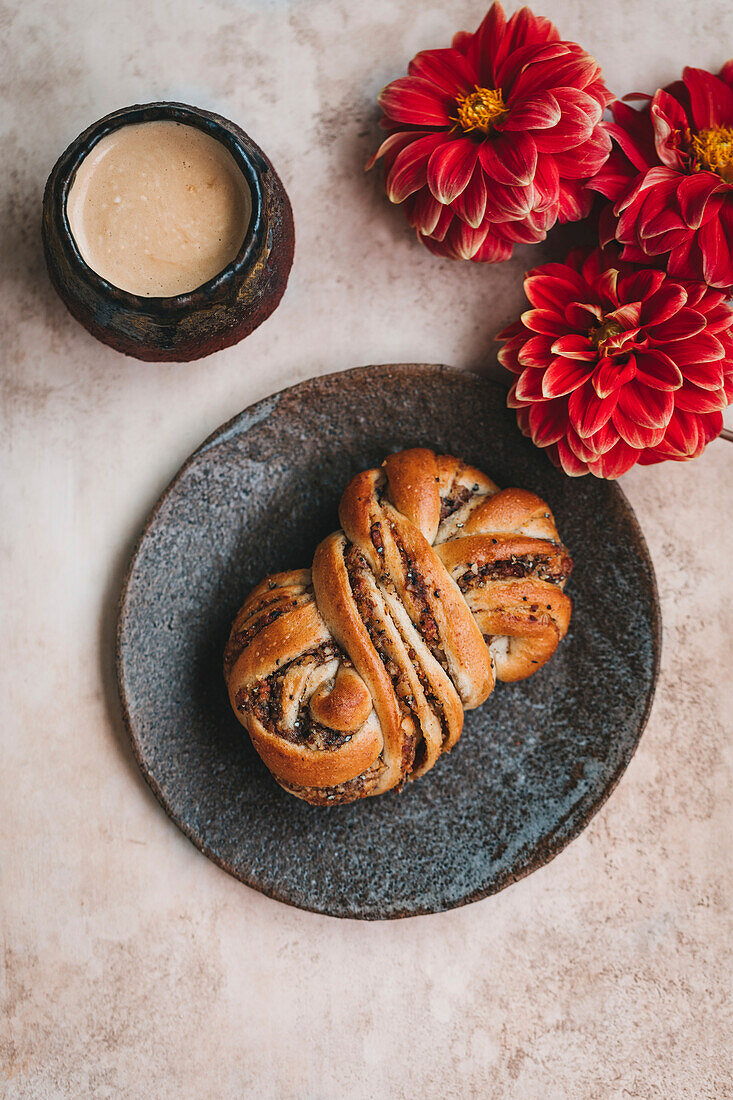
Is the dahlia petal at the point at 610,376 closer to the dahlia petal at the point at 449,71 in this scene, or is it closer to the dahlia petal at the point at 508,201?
the dahlia petal at the point at 508,201

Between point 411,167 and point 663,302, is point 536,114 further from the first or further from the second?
point 663,302

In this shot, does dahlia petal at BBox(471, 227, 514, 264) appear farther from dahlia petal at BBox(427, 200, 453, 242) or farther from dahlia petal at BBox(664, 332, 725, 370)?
dahlia petal at BBox(664, 332, 725, 370)

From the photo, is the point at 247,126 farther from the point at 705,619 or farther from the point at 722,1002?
the point at 722,1002

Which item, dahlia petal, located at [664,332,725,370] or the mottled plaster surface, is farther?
the mottled plaster surface

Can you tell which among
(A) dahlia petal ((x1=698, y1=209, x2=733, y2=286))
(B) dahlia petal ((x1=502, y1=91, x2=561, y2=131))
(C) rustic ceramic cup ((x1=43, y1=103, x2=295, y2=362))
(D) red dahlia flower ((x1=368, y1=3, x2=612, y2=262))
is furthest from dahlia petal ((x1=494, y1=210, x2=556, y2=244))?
(C) rustic ceramic cup ((x1=43, y1=103, x2=295, y2=362))

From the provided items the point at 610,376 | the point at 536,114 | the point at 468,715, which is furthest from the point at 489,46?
the point at 468,715

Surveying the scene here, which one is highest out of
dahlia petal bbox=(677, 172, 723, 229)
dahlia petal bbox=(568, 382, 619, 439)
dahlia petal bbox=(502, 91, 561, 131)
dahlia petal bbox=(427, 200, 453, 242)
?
dahlia petal bbox=(502, 91, 561, 131)

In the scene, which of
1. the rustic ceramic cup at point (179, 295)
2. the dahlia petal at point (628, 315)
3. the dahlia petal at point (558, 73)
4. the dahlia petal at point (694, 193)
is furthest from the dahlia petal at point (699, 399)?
the rustic ceramic cup at point (179, 295)
